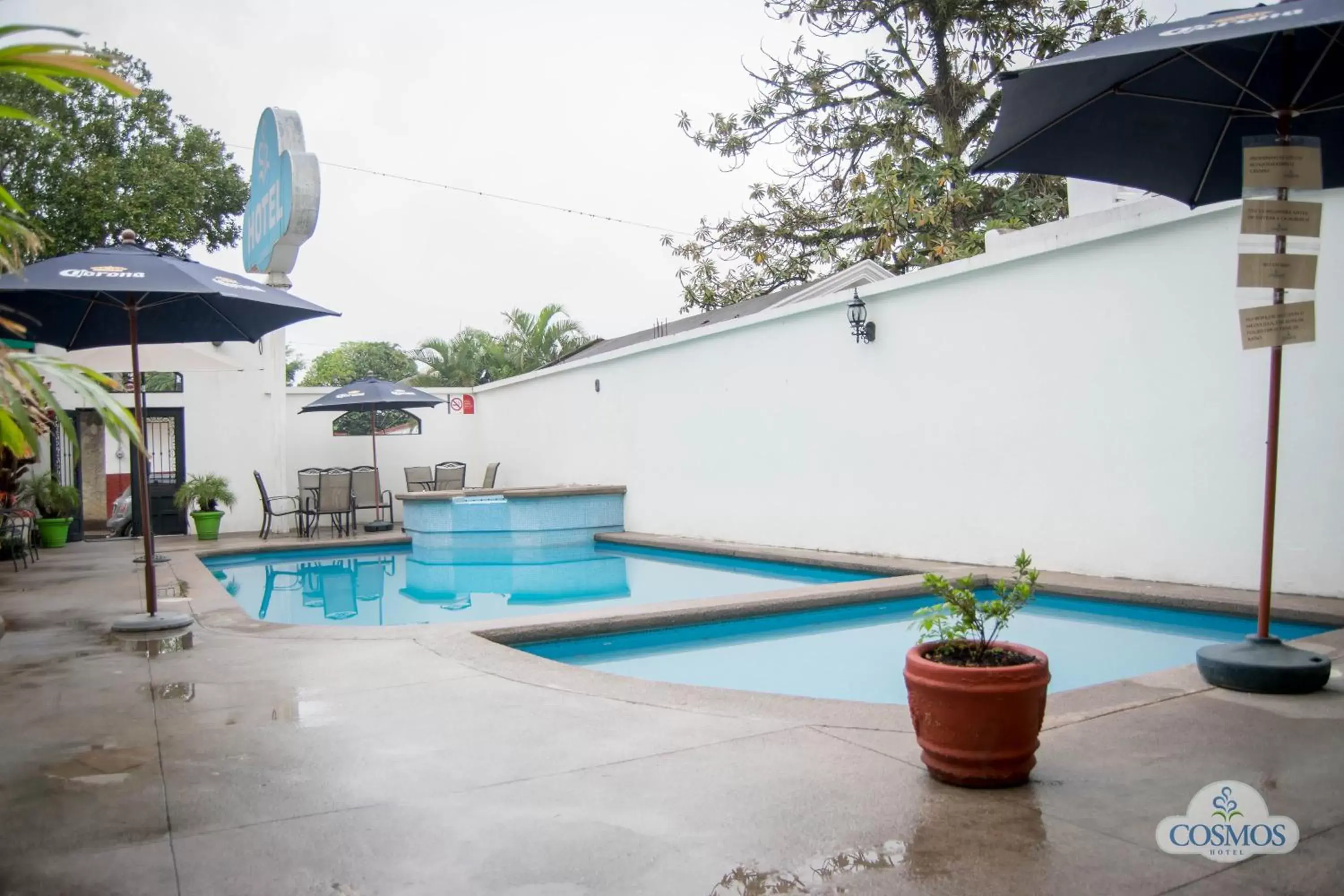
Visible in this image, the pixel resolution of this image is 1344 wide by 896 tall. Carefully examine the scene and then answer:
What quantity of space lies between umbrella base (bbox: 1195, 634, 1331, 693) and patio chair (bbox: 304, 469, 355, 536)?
11361mm

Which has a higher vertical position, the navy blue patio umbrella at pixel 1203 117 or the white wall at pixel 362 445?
the navy blue patio umbrella at pixel 1203 117

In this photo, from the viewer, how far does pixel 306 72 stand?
21.8 m

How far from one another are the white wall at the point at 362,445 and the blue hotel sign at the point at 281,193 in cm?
399

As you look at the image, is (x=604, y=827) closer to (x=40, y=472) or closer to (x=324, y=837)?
(x=324, y=837)

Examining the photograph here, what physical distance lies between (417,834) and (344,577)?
8616 millimetres

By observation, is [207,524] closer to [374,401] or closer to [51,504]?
[51,504]

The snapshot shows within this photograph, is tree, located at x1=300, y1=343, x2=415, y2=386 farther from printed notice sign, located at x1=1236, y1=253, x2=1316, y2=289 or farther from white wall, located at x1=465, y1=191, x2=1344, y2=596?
printed notice sign, located at x1=1236, y1=253, x2=1316, y2=289

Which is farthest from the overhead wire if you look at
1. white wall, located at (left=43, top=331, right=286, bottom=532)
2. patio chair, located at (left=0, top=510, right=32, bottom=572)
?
patio chair, located at (left=0, top=510, right=32, bottom=572)

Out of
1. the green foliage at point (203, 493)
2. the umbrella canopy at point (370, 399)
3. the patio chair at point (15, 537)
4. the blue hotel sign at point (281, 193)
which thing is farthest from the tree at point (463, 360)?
the patio chair at point (15, 537)

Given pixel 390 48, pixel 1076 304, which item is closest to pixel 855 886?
pixel 1076 304

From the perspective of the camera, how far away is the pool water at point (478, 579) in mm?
7895

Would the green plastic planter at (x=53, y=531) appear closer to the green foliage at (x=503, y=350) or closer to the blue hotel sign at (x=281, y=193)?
the blue hotel sign at (x=281, y=193)

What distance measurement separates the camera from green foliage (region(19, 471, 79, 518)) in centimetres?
1141

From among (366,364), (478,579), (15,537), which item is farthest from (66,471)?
(366,364)
